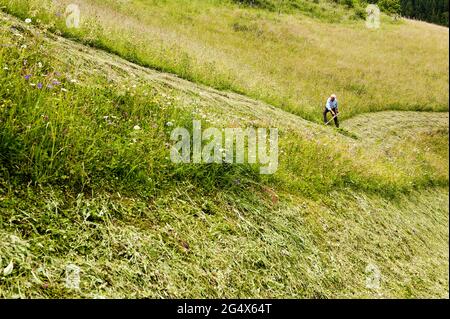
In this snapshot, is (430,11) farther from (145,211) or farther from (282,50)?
(145,211)

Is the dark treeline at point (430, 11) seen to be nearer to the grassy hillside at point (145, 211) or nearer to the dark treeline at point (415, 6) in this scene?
the dark treeline at point (415, 6)

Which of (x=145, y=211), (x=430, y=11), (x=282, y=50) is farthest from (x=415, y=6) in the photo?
(x=145, y=211)

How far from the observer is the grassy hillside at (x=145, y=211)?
2979 millimetres

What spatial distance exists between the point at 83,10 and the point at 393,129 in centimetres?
1550

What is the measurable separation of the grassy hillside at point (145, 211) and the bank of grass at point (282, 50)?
473 centimetres

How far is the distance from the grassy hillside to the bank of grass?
473 centimetres

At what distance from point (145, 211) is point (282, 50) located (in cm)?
2348

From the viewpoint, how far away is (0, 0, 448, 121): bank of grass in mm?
12820

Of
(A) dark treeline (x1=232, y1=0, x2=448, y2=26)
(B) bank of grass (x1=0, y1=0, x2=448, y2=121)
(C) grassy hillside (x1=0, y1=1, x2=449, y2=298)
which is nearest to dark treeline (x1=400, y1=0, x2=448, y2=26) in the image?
(A) dark treeline (x1=232, y1=0, x2=448, y2=26)

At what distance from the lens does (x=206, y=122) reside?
226 inches

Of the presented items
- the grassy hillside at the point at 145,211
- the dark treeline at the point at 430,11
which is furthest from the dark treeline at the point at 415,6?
the grassy hillside at the point at 145,211

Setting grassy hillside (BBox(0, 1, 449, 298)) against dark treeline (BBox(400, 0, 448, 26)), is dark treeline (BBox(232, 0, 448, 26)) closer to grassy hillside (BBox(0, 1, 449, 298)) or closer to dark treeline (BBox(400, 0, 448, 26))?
dark treeline (BBox(400, 0, 448, 26))

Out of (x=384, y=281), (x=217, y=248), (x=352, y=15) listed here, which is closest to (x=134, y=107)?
(x=217, y=248)
